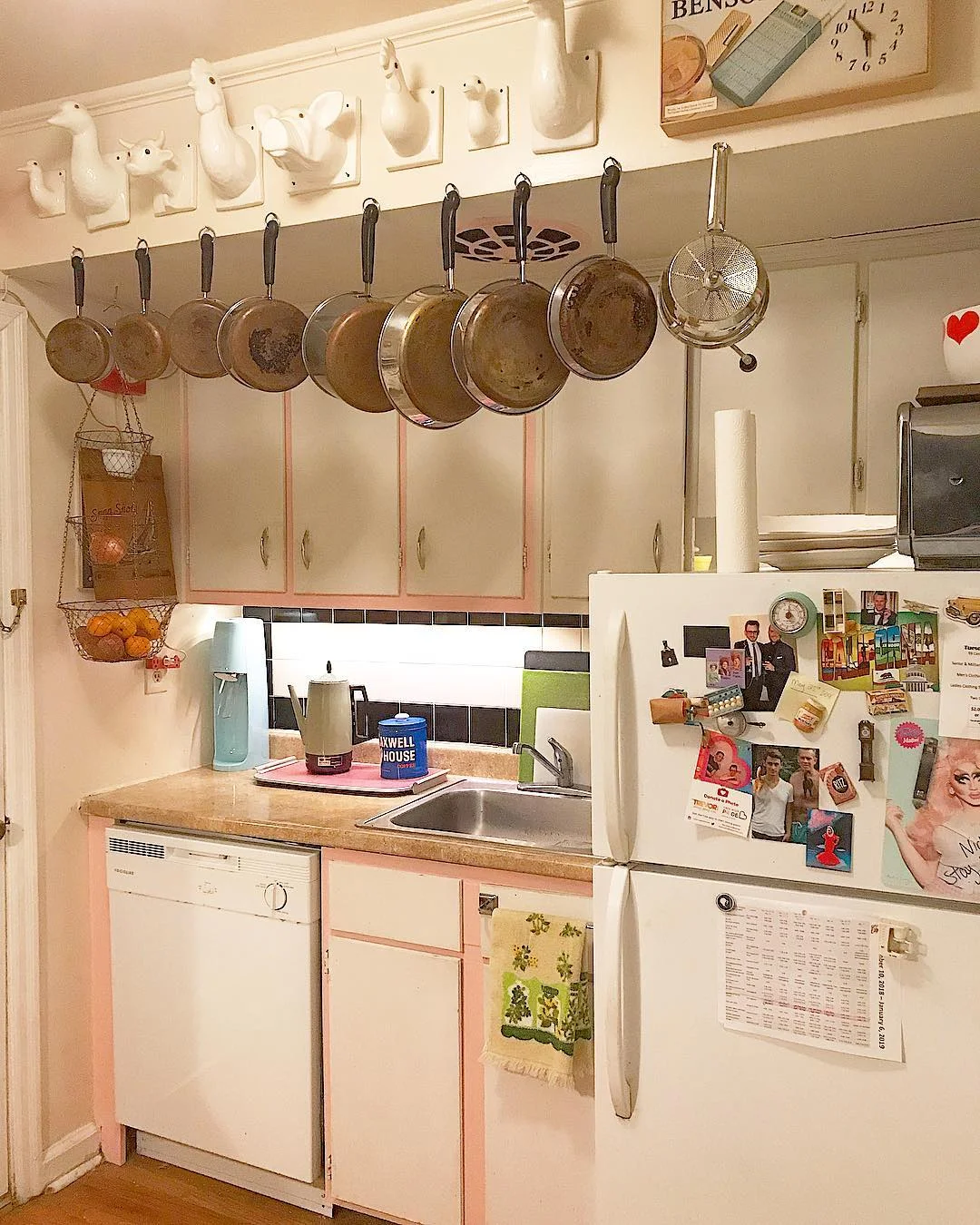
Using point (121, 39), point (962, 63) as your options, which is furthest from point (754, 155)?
point (121, 39)

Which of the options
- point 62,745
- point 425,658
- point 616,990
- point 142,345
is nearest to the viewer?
point 616,990

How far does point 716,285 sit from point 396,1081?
179cm

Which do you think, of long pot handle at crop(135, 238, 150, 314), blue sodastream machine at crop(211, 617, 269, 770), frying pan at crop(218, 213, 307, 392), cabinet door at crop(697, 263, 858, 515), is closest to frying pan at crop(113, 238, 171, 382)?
long pot handle at crop(135, 238, 150, 314)

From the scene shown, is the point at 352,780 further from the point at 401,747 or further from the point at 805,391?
the point at 805,391

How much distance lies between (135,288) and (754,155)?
5.35 ft

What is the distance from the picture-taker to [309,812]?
250cm

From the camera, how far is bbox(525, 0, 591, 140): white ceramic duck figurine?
1.76 meters

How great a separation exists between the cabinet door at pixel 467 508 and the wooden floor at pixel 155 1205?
154cm

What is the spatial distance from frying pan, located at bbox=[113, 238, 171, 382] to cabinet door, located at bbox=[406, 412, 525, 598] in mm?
626

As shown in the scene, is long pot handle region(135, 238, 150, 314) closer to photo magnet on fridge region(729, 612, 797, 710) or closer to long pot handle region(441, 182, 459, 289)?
long pot handle region(441, 182, 459, 289)

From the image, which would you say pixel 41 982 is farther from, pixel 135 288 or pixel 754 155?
pixel 754 155

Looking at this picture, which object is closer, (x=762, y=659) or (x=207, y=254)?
(x=762, y=659)

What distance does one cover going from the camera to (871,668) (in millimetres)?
1589

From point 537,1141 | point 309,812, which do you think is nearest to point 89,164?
point 309,812
